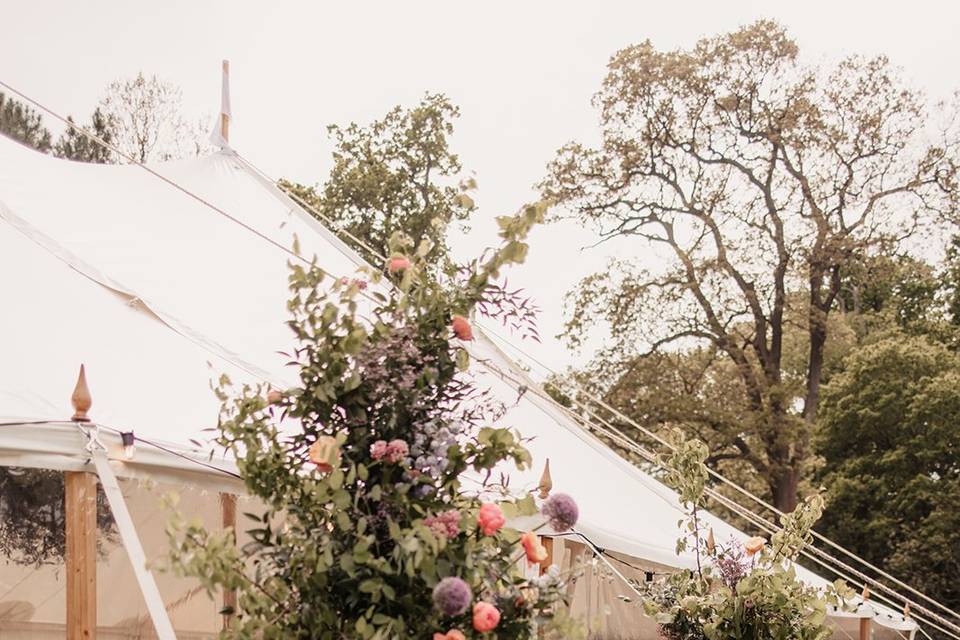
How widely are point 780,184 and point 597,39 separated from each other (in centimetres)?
546

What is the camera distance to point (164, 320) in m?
4.01

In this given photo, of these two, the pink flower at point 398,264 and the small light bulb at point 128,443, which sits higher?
the pink flower at point 398,264

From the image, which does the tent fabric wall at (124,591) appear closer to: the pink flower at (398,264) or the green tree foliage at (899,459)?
the pink flower at (398,264)

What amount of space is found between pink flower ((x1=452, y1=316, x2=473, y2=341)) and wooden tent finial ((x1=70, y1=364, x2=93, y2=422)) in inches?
52.0

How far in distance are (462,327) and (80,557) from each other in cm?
149

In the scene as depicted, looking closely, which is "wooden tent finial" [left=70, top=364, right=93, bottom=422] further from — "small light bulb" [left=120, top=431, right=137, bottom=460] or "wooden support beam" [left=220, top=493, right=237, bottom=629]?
"wooden support beam" [left=220, top=493, right=237, bottom=629]

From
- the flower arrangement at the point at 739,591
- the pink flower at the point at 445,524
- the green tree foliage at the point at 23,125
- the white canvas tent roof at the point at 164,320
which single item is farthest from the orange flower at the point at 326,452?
the green tree foliage at the point at 23,125

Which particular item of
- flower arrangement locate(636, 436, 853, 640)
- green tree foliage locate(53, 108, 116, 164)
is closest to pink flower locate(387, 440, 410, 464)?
flower arrangement locate(636, 436, 853, 640)

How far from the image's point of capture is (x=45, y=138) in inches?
666

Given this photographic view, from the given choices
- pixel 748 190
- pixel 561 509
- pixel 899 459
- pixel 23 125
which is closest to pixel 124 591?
pixel 561 509

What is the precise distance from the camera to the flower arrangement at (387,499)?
1908 mm

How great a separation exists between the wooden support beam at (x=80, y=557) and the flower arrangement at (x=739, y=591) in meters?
1.57

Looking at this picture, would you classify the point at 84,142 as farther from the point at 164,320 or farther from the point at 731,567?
the point at 731,567

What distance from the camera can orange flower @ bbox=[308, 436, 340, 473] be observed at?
1902 mm
